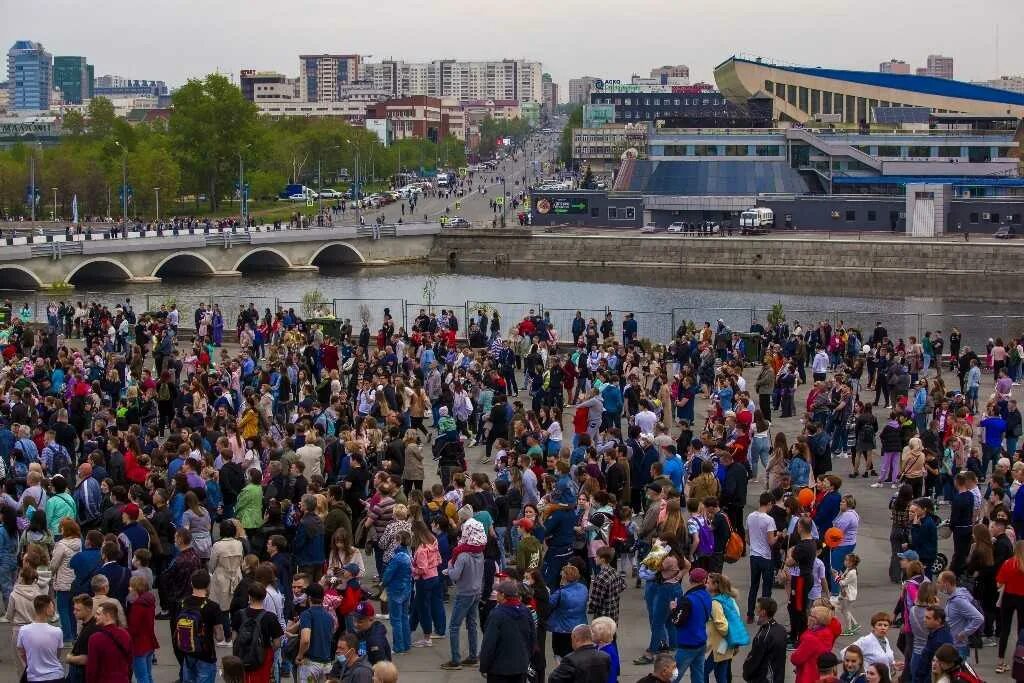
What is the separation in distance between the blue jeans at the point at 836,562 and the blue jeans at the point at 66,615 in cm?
647

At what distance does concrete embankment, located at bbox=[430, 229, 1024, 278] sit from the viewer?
2889 inches

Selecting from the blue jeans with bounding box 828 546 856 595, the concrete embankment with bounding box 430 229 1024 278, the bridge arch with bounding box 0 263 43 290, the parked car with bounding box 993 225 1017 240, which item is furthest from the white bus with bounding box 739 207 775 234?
the blue jeans with bounding box 828 546 856 595

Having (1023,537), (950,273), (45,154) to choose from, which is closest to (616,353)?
(1023,537)

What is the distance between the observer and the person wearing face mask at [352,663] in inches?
383

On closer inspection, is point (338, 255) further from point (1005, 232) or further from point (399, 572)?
point (399, 572)

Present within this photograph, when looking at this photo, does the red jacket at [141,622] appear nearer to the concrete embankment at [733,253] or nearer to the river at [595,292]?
the river at [595,292]

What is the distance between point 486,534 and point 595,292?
54.2 m

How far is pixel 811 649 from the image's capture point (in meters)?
10.3

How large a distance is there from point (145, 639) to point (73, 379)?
12283mm

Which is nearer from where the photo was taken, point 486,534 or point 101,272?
point 486,534

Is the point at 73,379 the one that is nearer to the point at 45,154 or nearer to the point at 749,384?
the point at 749,384

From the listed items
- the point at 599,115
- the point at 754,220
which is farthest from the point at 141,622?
the point at 599,115

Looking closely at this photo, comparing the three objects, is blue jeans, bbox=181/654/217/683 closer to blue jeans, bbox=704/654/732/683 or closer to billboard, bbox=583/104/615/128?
blue jeans, bbox=704/654/732/683

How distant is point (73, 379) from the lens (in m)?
23.2
